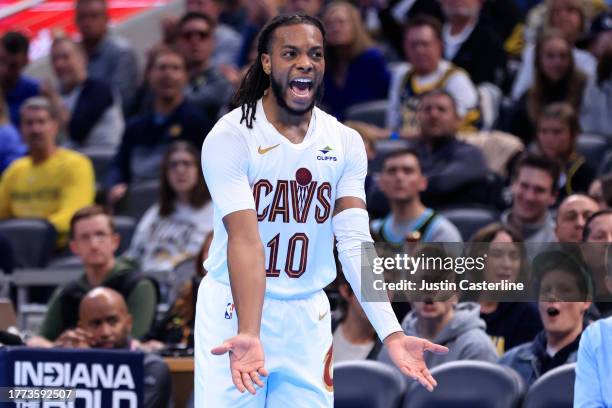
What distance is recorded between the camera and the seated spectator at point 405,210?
22.8 feet

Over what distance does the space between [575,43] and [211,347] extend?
6.07 meters

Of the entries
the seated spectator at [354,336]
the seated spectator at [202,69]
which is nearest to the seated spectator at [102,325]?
the seated spectator at [354,336]

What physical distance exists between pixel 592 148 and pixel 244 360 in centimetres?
499

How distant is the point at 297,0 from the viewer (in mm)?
9969

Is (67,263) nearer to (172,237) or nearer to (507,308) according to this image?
(172,237)

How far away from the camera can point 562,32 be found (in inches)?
360

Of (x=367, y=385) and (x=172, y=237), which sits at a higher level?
(x=172, y=237)

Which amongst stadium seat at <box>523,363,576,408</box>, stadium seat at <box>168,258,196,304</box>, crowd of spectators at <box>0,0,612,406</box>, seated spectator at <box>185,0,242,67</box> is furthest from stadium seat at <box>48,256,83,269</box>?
stadium seat at <box>523,363,576,408</box>

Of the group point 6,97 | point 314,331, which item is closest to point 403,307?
point 314,331

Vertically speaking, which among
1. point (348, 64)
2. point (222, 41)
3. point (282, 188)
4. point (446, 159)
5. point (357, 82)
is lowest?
point (282, 188)

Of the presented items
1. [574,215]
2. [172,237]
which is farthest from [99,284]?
[574,215]

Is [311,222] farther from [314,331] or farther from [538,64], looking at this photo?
[538,64]

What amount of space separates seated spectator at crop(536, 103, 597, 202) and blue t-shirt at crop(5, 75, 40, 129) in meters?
4.20

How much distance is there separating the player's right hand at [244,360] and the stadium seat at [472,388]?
179 centimetres
